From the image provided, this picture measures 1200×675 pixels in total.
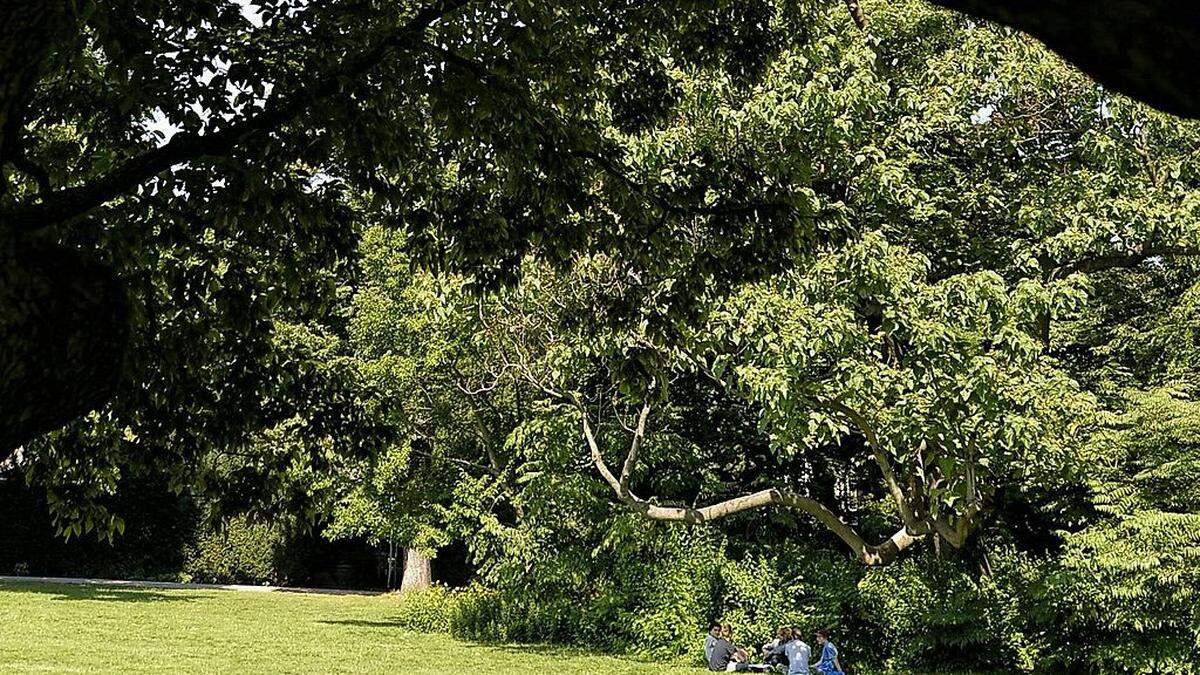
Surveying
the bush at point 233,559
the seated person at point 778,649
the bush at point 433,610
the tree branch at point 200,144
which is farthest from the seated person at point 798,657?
the bush at point 233,559

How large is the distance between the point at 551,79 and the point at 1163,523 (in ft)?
35.7

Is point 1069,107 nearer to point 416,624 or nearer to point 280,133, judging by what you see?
point 280,133

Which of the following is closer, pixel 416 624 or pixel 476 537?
pixel 476 537

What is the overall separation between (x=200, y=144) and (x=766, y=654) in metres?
15.1

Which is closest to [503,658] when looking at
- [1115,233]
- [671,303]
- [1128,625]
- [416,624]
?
[416,624]

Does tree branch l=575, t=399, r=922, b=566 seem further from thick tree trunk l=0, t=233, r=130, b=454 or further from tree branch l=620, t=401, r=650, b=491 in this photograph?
thick tree trunk l=0, t=233, r=130, b=454

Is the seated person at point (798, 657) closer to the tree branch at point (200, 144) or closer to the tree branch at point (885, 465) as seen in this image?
the tree branch at point (885, 465)

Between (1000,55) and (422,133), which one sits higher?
(1000,55)

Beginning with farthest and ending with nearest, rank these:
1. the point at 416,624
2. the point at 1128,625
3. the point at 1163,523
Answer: the point at 416,624
the point at 1128,625
the point at 1163,523

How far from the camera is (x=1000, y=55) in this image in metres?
16.4

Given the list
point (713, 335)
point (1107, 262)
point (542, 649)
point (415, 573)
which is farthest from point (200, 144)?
point (415, 573)

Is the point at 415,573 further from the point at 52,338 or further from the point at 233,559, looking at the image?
the point at 52,338

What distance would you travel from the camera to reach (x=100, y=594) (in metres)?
31.2

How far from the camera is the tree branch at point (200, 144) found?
16.5 feet
